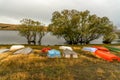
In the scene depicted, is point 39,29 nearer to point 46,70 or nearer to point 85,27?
point 85,27

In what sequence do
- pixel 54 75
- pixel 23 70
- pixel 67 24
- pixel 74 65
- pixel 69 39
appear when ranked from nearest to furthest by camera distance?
pixel 54 75, pixel 23 70, pixel 74 65, pixel 67 24, pixel 69 39

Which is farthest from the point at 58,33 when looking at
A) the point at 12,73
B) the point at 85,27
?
the point at 12,73

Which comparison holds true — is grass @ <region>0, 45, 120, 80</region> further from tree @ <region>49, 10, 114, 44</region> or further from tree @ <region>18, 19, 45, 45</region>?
tree @ <region>18, 19, 45, 45</region>

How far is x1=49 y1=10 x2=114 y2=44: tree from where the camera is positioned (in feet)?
151

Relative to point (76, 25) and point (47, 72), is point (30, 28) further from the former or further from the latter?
point (47, 72)

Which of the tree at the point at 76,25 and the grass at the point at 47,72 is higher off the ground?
the tree at the point at 76,25

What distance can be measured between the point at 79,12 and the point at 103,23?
9.08 metres

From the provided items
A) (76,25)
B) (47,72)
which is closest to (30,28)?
(76,25)

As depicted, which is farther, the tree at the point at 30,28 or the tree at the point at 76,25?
the tree at the point at 30,28

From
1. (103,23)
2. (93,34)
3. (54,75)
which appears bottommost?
(54,75)

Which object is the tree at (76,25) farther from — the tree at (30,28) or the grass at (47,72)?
the grass at (47,72)

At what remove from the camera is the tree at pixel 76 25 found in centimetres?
4598

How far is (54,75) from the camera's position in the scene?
15.2 metres

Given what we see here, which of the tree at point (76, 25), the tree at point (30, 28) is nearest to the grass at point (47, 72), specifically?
the tree at point (76, 25)
